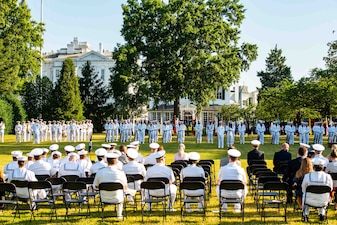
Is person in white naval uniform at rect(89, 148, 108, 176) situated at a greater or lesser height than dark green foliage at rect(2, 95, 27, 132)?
lesser

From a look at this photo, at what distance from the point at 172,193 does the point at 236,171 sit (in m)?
1.73

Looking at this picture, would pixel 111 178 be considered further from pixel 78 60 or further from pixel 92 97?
pixel 78 60

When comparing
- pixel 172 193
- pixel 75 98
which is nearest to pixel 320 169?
pixel 172 193

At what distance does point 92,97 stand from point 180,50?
20631mm

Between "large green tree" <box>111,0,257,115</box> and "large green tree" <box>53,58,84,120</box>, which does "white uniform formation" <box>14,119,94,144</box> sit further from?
"large green tree" <box>53,58,84,120</box>

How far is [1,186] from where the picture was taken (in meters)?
9.65

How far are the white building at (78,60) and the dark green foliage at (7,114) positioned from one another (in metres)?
26.3

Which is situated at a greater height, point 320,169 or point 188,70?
point 188,70

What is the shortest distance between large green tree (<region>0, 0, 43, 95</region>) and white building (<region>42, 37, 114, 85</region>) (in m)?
29.6

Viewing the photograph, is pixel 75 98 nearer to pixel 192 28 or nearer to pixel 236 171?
pixel 192 28

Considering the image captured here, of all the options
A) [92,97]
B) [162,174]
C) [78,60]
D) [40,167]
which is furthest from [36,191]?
[78,60]

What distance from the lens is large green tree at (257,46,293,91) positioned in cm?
9038

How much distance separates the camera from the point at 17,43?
1844 inches

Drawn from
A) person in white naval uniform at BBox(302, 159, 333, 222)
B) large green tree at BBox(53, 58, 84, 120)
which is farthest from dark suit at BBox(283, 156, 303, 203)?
large green tree at BBox(53, 58, 84, 120)
